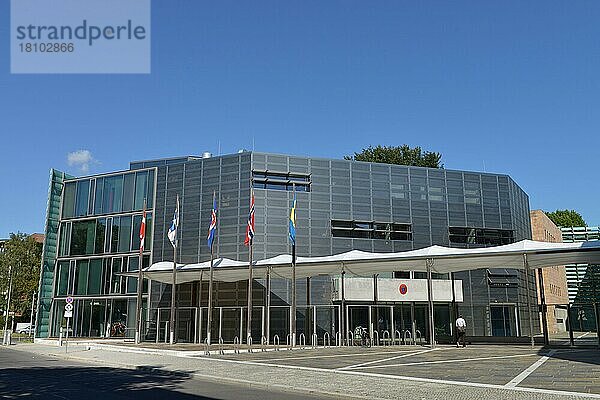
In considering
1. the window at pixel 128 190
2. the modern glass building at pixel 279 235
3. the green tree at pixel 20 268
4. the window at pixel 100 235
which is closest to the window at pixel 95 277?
the modern glass building at pixel 279 235

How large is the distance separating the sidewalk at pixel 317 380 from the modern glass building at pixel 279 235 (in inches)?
594

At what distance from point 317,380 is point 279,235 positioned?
2580 cm

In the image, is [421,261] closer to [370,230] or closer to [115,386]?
[370,230]

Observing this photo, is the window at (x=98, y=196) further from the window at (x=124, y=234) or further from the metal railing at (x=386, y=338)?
the metal railing at (x=386, y=338)

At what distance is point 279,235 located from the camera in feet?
139

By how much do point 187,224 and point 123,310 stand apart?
8.57 m

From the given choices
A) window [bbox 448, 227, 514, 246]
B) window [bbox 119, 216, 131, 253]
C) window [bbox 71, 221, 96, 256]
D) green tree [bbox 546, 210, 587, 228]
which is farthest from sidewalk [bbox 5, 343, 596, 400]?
green tree [bbox 546, 210, 587, 228]

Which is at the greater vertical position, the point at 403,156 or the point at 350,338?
the point at 403,156

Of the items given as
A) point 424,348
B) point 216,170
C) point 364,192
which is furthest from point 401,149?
point 424,348

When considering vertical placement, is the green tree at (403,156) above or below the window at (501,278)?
above

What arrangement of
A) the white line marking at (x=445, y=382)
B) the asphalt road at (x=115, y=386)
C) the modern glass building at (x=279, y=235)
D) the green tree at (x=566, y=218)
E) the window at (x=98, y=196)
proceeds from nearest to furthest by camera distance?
the white line marking at (x=445, y=382), the asphalt road at (x=115, y=386), the modern glass building at (x=279, y=235), the window at (x=98, y=196), the green tree at (x=566, y=218)

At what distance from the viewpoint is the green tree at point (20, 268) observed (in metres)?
69.9

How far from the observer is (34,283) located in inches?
2766

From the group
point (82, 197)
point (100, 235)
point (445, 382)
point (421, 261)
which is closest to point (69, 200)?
point (82, 197)
